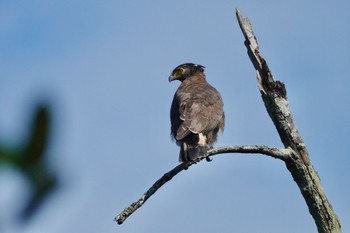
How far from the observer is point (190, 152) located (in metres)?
7.61

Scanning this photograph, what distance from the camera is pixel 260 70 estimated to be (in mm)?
5426

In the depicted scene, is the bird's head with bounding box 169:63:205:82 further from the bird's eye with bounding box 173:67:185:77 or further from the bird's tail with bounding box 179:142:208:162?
the bird's tail with bounding box 179:142:208:162

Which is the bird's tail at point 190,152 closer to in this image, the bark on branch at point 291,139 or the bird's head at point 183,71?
the bark on branch at point 291,139

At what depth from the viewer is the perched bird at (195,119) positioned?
7.83 metres

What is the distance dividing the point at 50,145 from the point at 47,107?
0.13 ft

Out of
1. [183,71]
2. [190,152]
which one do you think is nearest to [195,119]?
[190,152]

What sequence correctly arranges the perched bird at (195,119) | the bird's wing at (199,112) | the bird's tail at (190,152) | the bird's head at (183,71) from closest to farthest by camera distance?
the bird's tail at (190,152) < the perched bird at (195,119) < the bird's wing at (199,112) < the bird's head at (183,71)

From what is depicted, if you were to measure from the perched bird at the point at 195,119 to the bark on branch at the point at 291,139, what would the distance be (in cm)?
198

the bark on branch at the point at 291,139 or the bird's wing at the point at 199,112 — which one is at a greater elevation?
the bird's wing at the point at 199,112

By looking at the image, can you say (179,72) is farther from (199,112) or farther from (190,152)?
(190,152)

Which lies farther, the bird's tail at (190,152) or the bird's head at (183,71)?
the bird's head at (183,71)

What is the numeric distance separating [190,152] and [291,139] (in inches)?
99.3

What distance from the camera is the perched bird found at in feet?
25.7

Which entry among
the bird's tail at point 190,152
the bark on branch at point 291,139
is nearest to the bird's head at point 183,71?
the bird's tail at point 190,152
